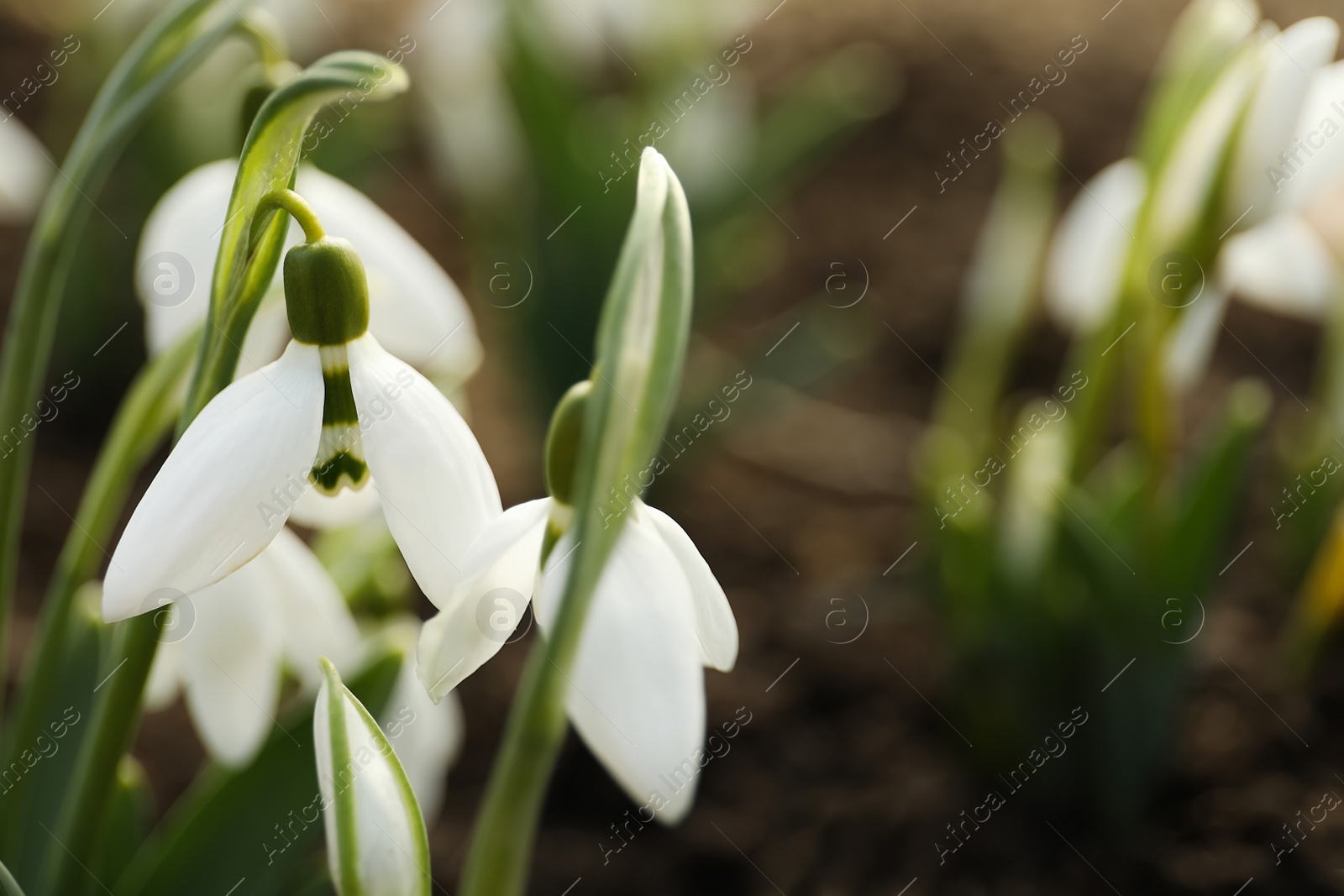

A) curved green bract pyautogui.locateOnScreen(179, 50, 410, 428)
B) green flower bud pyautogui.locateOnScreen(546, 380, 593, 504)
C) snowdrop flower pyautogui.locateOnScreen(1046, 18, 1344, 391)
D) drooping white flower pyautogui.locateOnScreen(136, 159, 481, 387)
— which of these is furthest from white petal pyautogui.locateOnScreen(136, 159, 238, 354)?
snowdrop flower pyautogui.locateOnScreen(1046, 18, 1344, 391)

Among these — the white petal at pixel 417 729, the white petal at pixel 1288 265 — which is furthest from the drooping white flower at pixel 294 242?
the white petal at pixel 1288 265

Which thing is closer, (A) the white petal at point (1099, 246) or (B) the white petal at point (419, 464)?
(B) the white petal at point (419, 464)

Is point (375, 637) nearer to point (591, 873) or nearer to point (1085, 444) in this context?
point (591, 873)

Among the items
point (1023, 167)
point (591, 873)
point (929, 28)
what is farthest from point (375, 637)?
point (929, 28)

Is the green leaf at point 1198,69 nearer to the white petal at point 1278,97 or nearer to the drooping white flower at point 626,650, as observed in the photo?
the white petal at point 1278,97

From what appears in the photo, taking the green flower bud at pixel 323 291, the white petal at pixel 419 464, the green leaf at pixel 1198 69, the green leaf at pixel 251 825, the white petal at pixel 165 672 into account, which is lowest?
the green leaf at pixel 1198 69

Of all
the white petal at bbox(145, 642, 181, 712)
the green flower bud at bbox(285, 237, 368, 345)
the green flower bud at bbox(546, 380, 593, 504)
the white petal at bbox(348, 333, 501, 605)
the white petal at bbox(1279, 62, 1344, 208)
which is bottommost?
the white petal at bbox(1279, 62, 1344, 208)

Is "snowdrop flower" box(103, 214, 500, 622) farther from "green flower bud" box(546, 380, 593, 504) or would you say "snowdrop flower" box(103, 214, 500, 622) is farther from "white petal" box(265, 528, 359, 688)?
"white petal" box(265, 528, 359, 688)
